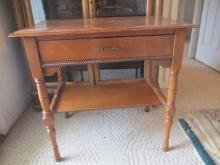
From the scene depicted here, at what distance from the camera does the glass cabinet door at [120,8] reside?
1.31 metres

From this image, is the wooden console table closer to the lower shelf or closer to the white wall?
the lower shelf

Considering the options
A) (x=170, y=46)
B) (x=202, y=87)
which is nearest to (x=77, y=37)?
(x=170, y=46)

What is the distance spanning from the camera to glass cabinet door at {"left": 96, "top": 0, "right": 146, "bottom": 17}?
1.31 metres

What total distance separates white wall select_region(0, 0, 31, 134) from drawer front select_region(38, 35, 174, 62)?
60 cm

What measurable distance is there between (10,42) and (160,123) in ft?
3.88

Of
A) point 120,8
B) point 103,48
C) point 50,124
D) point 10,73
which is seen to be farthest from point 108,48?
point 10,73

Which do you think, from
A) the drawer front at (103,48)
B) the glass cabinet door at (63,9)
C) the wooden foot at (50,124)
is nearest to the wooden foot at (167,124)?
the drawer front at (103,48)

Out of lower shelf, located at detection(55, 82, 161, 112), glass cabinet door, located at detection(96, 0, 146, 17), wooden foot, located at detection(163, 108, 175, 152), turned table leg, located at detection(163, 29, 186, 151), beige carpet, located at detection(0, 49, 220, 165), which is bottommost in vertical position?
beige carpet, located at detection(0, 49, 220, 165)

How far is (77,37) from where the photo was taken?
836mm

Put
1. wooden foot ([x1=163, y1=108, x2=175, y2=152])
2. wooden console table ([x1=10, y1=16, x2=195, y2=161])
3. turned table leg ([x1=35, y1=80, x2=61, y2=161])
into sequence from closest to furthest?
wooden console table ([x1=10, y1=16, x2=195, y2=161])
turned table leg ([x1=35, y1=80, x2=61, y2=161])
wooden foot ([x1=163, y1=108, x2=175, y2=152])

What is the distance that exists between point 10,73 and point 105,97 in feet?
2.32

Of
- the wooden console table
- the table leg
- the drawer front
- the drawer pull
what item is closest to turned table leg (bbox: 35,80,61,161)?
the wooden console table

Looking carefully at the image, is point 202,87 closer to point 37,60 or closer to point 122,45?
point 122,45

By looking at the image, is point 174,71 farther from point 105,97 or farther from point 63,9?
point 63,9
